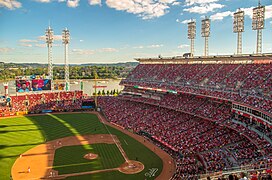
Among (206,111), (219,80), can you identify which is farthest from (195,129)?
(219,80)

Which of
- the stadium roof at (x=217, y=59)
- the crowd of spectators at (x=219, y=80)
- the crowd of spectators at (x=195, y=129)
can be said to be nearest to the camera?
the crowd of spectators at (x=195, y=129)

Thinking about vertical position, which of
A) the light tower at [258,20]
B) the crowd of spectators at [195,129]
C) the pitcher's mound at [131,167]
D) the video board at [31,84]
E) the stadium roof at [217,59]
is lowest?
the pitcher's mound at [131,167]

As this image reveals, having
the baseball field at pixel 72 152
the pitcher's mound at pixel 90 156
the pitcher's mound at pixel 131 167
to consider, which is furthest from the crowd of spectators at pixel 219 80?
the pitcher's mound at pixel 90 156

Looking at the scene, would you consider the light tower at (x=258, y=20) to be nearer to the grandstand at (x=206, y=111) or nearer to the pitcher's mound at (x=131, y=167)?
the grandstand at (x=206, y=111)

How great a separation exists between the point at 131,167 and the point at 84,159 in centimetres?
698

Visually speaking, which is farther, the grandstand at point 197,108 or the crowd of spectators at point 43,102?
the crowd of spectators at point 43,102

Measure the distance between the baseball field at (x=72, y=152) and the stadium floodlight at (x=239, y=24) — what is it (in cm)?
2854

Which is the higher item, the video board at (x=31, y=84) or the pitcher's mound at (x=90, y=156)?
the video board at (x=31, y=84)

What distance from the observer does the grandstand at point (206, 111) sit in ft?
95.3

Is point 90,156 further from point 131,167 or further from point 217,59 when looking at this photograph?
point 217,59

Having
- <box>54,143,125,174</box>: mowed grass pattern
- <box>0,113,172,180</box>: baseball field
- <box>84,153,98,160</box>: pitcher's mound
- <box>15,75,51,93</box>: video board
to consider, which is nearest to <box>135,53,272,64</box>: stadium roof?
<box>0,113,172,180</box>: baseball field

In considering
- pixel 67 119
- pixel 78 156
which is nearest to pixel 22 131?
pixel 67 119

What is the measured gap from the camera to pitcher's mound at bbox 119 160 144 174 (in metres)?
30.8

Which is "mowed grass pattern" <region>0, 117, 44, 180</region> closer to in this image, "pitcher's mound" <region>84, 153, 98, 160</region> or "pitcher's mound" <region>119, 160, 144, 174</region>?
"pitcher's mound" <region>84, 153, 98, 160</region>
